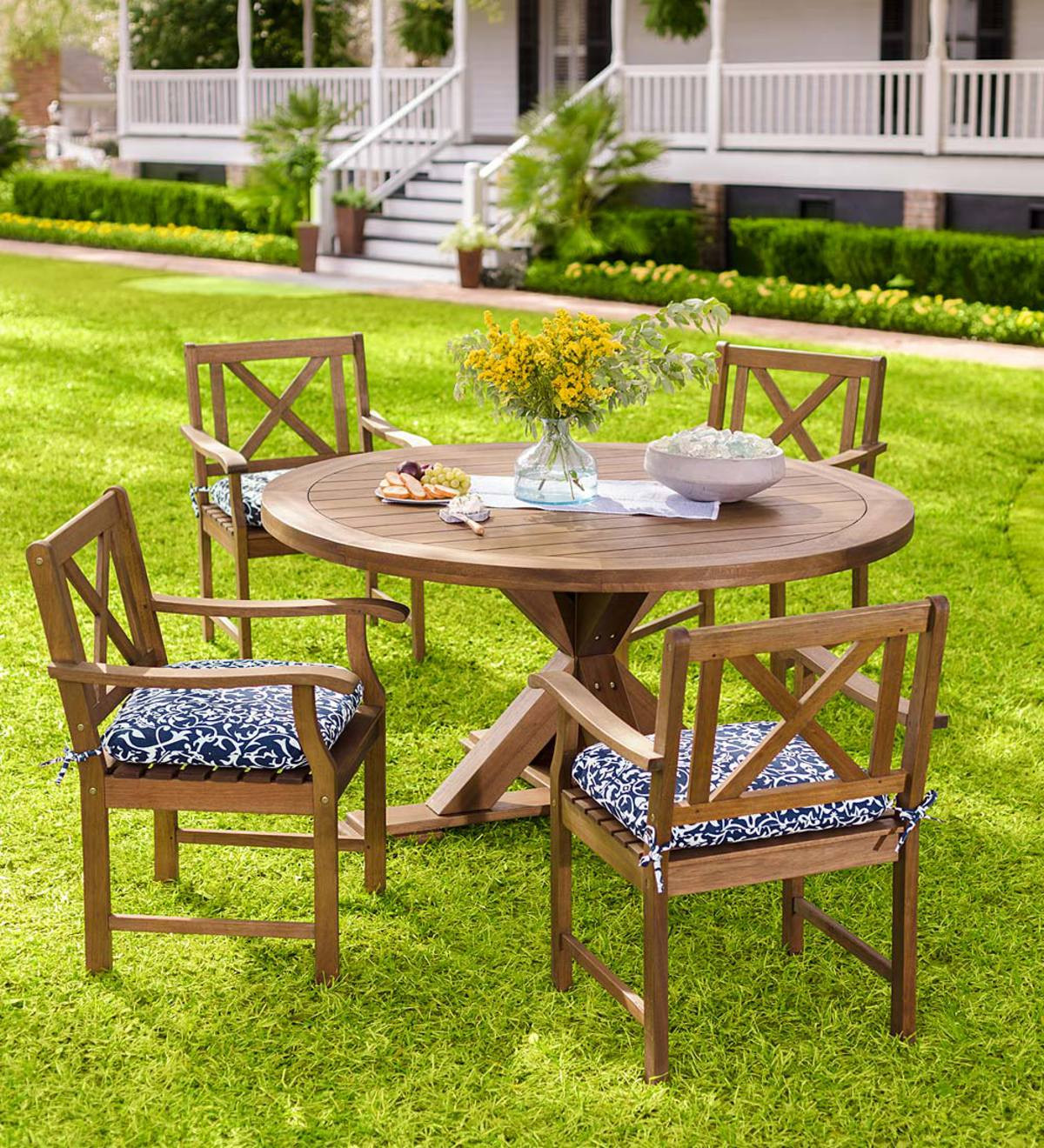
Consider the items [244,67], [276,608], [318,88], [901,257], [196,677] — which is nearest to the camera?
[196,677]

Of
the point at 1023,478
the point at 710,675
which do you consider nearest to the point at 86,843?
the point at 710,675

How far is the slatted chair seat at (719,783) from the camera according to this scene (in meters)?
3.25

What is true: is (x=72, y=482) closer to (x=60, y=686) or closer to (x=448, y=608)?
(x=448, y=608)

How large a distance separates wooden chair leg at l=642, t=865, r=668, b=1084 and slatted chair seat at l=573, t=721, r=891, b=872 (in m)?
0.10

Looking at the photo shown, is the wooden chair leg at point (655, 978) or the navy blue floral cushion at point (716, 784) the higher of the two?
the navy blue floral cushion at point (716, 784)

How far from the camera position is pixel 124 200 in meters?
22.7

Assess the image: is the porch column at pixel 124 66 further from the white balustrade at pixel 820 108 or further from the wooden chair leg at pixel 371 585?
the wooden chair leg at pixel 371 585

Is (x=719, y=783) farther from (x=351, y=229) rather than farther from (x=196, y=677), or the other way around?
(x=351, y=229)

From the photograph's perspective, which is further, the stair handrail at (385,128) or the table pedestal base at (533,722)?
the stair handrail at (385,128)

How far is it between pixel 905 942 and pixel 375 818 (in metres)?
1.35

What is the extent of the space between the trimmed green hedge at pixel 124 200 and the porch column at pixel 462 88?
10.3 ft

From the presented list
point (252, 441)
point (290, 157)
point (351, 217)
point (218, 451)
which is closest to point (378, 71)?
point (290, 157)

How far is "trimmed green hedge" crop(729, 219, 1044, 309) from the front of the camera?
549 inches

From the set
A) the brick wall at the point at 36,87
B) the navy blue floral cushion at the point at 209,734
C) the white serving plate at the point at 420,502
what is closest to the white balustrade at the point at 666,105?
the white serving plate at the point at 420,502
